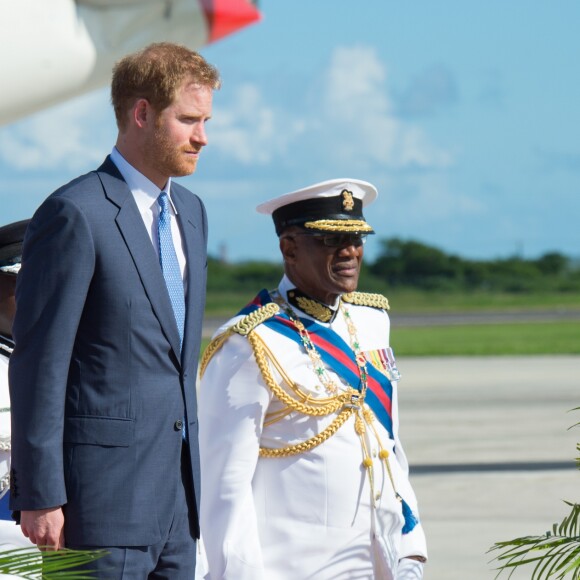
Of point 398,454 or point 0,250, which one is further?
point 398,454

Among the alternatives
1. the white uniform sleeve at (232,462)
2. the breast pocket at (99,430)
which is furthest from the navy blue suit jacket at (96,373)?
the white uniform sleeve at (232,462)

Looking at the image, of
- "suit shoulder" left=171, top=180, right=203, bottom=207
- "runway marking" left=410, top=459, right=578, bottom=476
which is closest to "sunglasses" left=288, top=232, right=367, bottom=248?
"suit shoulder" left=171, top=180, right=203, bottom=207

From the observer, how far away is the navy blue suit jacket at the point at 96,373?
2.66 metres

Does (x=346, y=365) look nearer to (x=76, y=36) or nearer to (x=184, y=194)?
(x=184, y=194)

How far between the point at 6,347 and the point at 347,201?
3.27ft

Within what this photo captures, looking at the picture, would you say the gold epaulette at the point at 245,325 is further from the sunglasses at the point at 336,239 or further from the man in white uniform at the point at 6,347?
the man in white uniform at the point at 6,347

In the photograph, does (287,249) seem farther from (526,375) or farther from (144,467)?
(526,375)

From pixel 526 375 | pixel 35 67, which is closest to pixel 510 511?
pixel 35 67

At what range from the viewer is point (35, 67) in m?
8.16

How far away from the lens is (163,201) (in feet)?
9.66

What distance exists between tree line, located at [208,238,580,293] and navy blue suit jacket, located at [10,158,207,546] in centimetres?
4817

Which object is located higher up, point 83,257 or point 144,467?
point 83,257

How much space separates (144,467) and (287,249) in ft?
3.24

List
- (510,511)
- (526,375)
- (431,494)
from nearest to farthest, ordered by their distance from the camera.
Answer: (510,511)
(431,494)
(526,375)
